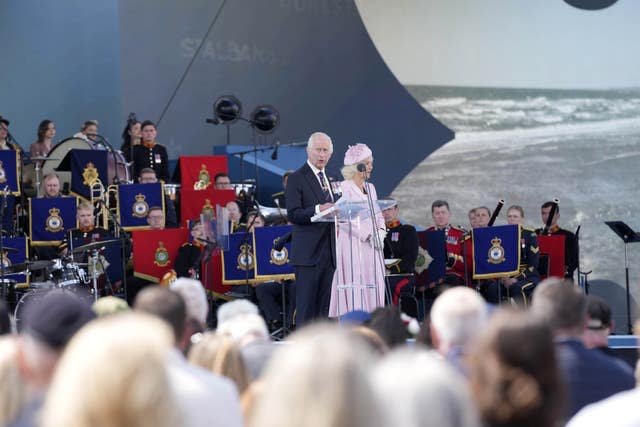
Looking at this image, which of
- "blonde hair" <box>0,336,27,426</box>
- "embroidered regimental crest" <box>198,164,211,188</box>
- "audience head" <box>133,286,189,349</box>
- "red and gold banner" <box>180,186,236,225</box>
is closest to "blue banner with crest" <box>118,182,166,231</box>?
"red and gold banner" <box>180,186,236,225</box>

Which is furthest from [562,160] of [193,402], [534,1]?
[193,402]

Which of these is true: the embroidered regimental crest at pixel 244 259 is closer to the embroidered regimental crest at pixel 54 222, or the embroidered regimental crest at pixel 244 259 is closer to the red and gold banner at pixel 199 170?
the embroidered regimental crest at pixel 54 222

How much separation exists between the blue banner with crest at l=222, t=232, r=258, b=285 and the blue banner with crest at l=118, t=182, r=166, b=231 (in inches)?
39.6

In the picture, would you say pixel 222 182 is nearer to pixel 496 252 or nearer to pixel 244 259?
pixel 244 259

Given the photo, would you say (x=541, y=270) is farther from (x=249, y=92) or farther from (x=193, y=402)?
(x=193, y=402)

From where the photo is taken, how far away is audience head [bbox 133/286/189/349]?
3148 millimetres

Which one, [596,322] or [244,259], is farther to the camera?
[244,259]

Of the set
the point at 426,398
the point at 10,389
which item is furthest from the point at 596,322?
the point at 10,389

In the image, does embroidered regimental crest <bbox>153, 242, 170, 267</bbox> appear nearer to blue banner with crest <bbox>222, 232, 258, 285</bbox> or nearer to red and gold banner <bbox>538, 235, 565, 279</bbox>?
blue banner with crest <bbox>222, 232, 258, 285</bbox>

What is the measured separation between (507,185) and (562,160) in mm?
856

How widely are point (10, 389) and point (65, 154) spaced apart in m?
9.33

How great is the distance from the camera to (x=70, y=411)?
2045mm

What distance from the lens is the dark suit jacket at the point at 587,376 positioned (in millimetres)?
3348

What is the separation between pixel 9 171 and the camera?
10797 millimetres
